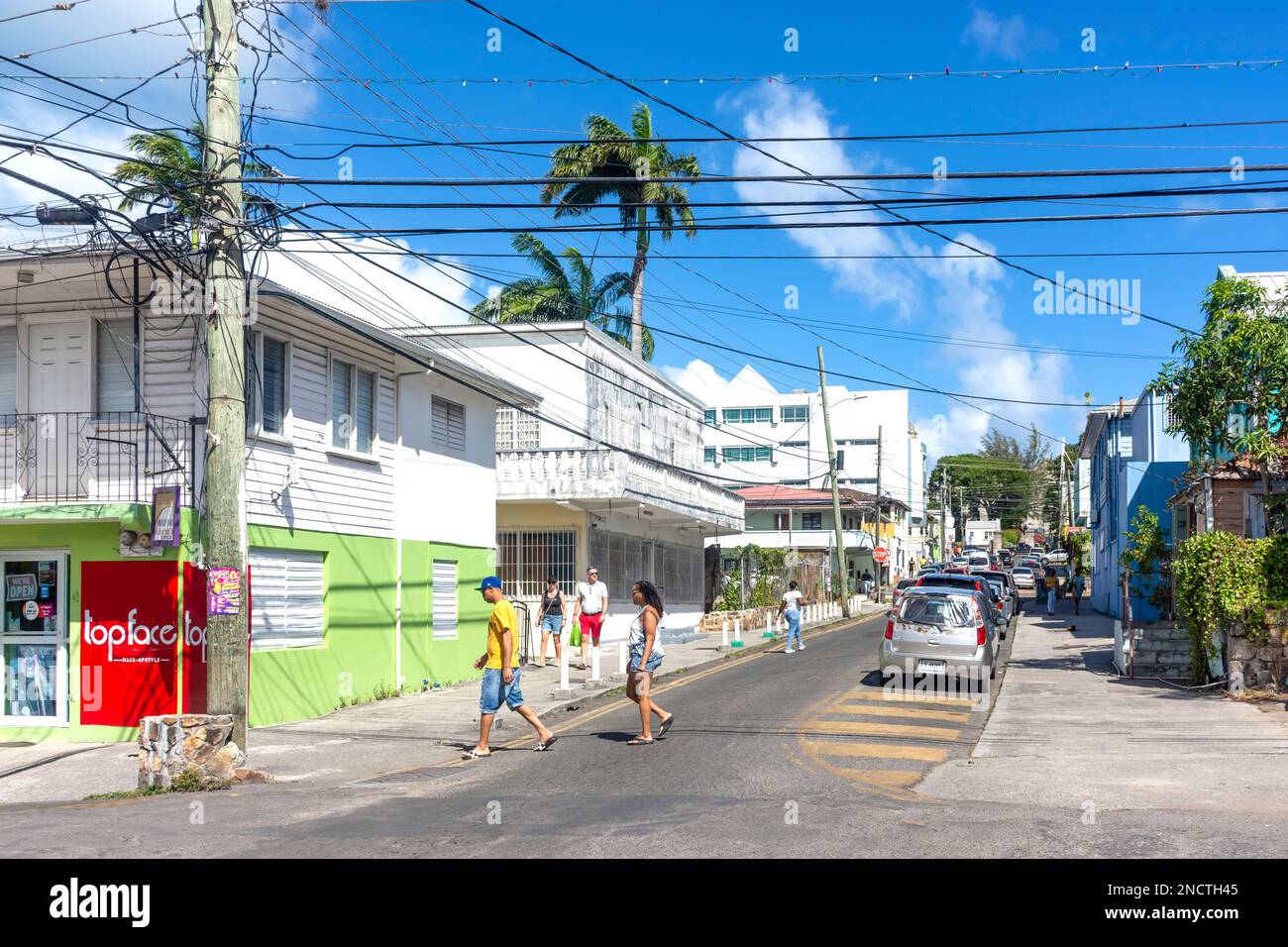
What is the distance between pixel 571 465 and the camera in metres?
27.6

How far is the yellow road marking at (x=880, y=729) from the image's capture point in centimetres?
1466

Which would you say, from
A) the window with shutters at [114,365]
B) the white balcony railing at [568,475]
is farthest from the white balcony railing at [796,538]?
the window with shutters at [114,365]

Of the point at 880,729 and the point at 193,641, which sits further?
Result: the point at 880,729

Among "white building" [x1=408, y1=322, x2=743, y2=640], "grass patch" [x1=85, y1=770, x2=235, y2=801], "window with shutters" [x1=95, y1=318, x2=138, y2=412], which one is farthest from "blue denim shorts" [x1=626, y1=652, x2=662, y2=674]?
"white building" [x1=408, y1=322, x2=743, y2=640]

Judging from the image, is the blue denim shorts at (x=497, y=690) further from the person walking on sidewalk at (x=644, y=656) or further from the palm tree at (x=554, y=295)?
the palm tree at (x=554, y=295)

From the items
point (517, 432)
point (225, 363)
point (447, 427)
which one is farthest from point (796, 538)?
point (225, 363)

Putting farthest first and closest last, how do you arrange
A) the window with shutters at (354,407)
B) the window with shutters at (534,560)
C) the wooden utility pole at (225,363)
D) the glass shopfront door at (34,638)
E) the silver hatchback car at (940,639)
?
the window with shutters at (534,560) → the silver hatchback car at (940,639) → the window with shutters at (354,407) → the glass shopfront door at (34,638) → the wooden utility pole at (225,363)

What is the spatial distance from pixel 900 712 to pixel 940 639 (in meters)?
2.64

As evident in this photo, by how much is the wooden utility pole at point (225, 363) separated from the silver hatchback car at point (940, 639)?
1048 centimetres

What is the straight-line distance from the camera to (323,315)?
53.6 ft

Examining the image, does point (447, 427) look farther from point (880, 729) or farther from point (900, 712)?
point (880, 729)

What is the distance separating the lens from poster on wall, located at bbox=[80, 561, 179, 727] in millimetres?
14555

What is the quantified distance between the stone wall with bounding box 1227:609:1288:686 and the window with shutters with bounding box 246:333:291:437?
13630mm
